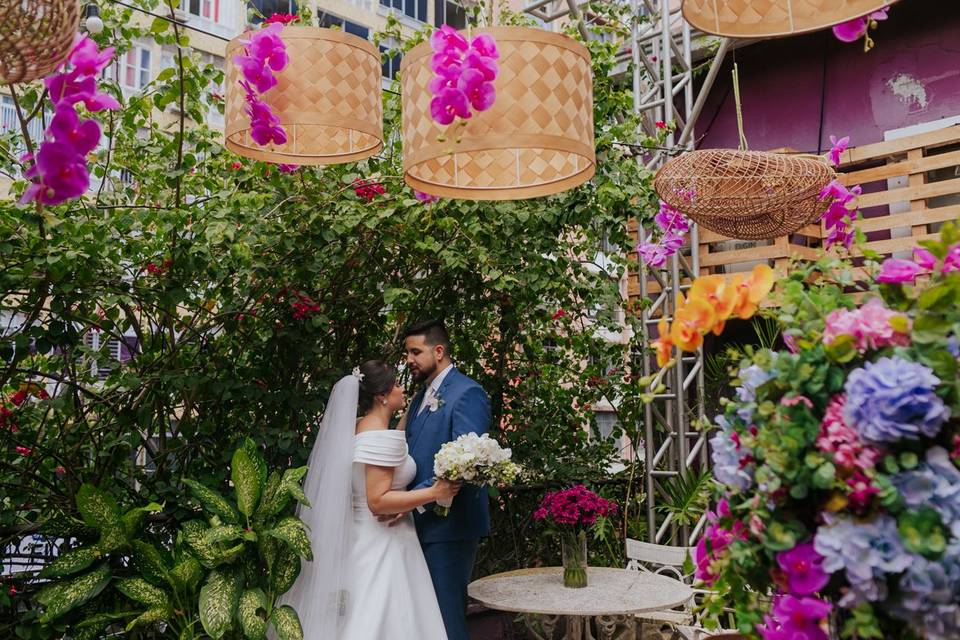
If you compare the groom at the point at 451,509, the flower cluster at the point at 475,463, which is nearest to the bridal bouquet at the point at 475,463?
the flower cluster at the point at 475,463

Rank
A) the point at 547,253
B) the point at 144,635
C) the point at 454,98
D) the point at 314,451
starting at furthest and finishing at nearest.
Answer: the point at 547,253 < the point at 314,451 < the point at 144,635 < the point at 454,98

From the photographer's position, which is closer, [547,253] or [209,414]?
[209,414]

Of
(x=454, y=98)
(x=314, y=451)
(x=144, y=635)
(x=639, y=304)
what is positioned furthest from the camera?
(x=639, y=304)

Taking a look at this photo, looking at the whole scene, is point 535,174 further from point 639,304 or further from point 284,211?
point 639,304

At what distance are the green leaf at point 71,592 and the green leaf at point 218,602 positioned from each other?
39 centimetres

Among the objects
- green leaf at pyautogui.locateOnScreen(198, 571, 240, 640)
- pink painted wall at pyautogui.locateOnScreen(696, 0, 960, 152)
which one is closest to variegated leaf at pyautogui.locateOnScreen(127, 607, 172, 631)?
green leaf at pyautogui.locateOnScreen(198, 571, 240, 640)

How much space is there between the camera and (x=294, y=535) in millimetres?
3178

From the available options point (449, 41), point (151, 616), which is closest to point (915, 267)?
point (449, 41)

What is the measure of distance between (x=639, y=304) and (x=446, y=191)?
3738 millimetres

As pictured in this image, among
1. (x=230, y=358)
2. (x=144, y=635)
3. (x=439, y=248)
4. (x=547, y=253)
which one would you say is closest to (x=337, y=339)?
(x=230, y=358)

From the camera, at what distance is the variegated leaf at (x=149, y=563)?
10.3 ft

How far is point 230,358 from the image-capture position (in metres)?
4.01

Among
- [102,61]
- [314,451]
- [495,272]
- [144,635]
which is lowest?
[144,635]

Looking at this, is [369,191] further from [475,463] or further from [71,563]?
[71,563]
